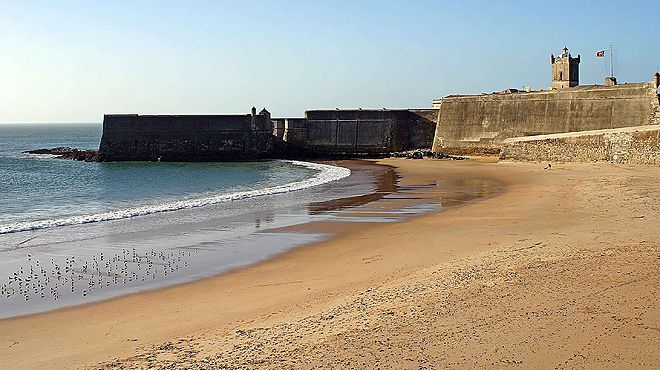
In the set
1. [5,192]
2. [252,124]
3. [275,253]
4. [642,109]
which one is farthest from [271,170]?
[275,253]

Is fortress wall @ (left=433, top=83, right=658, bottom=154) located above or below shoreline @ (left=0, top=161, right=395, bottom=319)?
above

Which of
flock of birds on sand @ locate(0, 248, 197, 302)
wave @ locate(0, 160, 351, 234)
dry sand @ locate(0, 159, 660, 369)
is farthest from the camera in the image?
wave @ locate(0, 160, 351, 234)

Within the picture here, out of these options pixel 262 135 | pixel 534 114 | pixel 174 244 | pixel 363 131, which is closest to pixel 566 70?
pixel 534 114

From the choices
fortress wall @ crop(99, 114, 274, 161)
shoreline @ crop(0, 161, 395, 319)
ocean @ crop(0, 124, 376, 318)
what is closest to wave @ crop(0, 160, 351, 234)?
ocean @ crop(0, 124, 376, 318)

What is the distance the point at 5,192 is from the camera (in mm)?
26172

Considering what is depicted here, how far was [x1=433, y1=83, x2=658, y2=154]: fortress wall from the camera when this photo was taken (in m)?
32.2

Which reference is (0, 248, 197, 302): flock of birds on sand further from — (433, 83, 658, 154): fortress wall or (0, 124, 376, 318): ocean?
(433, 83, 658, 154): fortress wall

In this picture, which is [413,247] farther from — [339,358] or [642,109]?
[642,109]

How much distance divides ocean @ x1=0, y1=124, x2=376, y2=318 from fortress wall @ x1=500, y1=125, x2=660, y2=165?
319 inches

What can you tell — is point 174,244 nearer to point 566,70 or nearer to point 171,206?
point 171,206

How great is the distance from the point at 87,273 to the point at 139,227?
5087 millimetres

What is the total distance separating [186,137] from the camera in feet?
144

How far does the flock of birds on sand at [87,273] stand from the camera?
9188 millimetres

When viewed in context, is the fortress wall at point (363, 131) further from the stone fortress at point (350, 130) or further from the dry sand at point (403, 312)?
the dry sand at point (403, 312)
